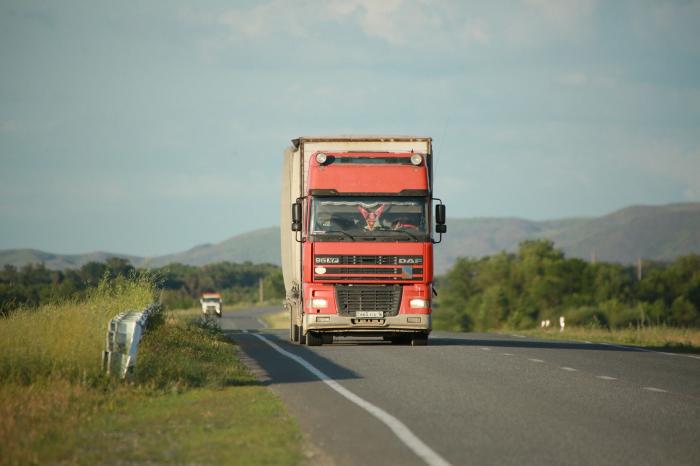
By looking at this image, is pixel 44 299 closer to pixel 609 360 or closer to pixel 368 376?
pixel 368 376

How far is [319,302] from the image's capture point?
22.6 meters

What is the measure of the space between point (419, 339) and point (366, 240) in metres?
3.05

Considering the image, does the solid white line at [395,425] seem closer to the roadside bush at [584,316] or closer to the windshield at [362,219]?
the windshield at [362,219]

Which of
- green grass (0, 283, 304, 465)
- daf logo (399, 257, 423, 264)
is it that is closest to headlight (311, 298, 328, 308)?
daf logo (399, 257, 423, 264)

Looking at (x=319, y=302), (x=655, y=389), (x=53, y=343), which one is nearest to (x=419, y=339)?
(x=319, y=302)

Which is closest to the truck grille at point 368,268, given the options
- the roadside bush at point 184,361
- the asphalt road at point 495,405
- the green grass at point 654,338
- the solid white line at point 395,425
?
the asphalt road at point 495,405

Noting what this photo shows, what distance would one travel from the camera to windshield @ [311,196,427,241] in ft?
73.3

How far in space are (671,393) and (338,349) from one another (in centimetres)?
943

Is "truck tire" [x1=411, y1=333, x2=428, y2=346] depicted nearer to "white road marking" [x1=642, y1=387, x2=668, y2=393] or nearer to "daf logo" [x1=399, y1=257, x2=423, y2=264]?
"daf logo" [x1=399, y1=257, x2=423, y2=264]

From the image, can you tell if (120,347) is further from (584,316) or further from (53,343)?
(584,316)

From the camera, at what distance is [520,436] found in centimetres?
1038

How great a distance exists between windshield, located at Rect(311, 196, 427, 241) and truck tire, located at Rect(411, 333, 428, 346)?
2.61 meters

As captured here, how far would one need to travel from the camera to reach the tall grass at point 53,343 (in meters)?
14.1

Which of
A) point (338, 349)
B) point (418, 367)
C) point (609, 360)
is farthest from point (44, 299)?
point (609, 360)
